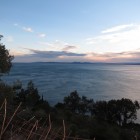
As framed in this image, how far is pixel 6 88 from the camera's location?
21.7 metres

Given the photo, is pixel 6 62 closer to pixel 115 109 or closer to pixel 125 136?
pixel 125 136

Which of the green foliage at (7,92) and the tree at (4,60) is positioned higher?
the tree at (4,60)

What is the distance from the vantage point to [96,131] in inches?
993

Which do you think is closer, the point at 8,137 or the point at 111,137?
the point at 8,137

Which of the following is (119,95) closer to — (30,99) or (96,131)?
(30,99)

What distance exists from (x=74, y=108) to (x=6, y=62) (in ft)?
139

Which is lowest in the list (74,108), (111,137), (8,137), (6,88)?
(74,108)

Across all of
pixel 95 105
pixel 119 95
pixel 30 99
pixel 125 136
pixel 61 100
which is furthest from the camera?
pixel 119 95

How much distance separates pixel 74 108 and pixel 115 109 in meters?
10.3

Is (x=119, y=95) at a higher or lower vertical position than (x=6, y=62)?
lower

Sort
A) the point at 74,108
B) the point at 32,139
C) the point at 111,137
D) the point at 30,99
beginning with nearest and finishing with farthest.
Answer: the point at 32,139
the point at 111,137
the point at 30,99
the point at 74,108

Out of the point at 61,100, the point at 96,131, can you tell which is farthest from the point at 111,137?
the point at 61,100

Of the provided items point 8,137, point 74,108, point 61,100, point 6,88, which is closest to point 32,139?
point 8,137

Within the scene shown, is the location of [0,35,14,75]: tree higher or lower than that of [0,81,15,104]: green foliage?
higher
